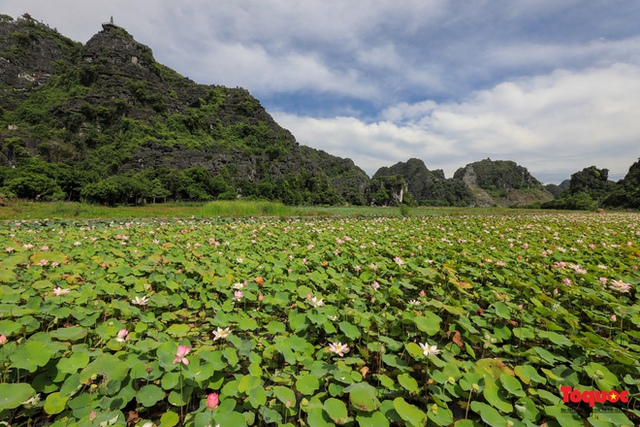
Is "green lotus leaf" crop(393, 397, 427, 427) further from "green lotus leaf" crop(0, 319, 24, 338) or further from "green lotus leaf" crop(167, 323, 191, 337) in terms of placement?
"green lotus leaf" crop(0, 319, 24, 338)

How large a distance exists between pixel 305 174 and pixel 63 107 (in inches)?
2258

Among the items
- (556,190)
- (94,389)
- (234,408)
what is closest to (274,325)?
(234,408)

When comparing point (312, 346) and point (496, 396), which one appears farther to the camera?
point (312, 346)

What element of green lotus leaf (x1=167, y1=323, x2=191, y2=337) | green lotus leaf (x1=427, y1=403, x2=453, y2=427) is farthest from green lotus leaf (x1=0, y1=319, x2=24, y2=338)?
green lotus leaf (x1=427, y1=403, x2=453, y2=427)

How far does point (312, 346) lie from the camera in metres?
1.91

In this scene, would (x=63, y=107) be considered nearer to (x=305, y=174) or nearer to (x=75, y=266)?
(x=305, y=174)

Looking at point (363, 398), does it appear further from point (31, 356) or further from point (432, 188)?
point (432, 188)

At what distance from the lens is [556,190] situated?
471ft

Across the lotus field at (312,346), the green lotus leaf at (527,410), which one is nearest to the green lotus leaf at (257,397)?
the lotus field at (312,346)

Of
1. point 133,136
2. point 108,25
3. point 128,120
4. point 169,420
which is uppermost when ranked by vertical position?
point 108,25

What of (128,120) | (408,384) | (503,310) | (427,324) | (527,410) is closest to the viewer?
(527,410)

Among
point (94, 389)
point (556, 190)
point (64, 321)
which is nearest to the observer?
point (94, 389)

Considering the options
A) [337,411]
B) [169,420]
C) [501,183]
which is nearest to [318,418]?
[337,411]

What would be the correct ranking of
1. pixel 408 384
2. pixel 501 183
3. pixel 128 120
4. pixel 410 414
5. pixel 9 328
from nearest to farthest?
1. pixel 410 414
2. pixel 408 384
3. pixel 9 328
4. pixel 128 120
5. pixel 501 183
